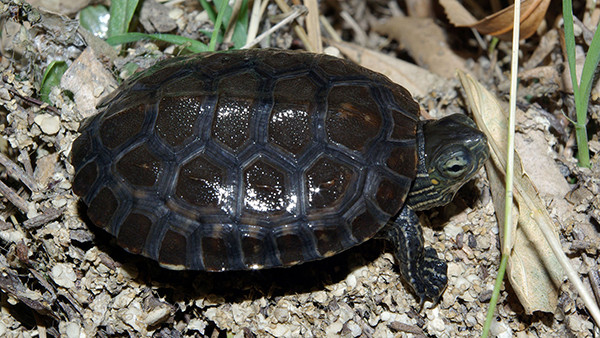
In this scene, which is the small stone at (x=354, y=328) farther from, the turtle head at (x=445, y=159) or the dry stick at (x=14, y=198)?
the dry stick at (x=14, y=198)

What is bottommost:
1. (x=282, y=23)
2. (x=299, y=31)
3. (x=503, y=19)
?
(x=299, y=31)

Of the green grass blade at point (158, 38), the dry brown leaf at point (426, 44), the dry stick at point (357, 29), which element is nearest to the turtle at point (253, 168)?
the green grass blade at point (158, 38)

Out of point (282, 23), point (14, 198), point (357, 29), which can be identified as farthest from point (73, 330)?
point (357, 29)

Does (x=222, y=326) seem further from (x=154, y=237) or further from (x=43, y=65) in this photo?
(x=43, y=65)

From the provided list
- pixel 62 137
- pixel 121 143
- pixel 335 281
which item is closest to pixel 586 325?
pixel 335 281

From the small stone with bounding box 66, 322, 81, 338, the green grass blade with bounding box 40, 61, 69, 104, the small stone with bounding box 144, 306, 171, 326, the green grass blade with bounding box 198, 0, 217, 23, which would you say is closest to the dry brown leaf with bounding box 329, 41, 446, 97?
the green grass blade with bounding box 198, 0, 217, 23

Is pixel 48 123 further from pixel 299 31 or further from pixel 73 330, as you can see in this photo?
pixel 299 31
